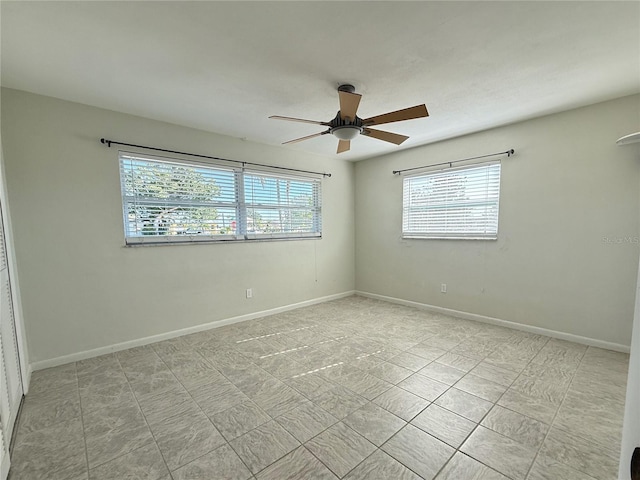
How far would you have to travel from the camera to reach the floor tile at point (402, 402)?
1922 mm

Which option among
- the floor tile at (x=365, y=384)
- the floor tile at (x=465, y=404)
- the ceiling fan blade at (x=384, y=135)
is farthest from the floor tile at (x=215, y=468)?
the ceiling fan blade at (x=384, y=135)

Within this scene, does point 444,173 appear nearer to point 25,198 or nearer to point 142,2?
point 142,2

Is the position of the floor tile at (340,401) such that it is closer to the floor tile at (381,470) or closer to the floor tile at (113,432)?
the floor tile at (381,470)

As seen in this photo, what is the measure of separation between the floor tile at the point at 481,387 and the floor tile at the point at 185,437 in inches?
71.4

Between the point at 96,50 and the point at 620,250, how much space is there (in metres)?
4.70

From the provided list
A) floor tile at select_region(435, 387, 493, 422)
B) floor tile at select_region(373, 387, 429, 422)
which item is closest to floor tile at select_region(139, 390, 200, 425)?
floor tile at select_region(373, 387, 429, 422)

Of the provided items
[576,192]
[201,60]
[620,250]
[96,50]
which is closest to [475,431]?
[620,250]

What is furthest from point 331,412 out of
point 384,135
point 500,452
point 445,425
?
point 384,135

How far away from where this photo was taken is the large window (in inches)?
119

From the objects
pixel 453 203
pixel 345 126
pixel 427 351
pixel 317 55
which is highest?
pixel 317 55

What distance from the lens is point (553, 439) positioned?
1.67 meters

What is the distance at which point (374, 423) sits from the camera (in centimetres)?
182

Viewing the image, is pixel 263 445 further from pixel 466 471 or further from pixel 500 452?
pixel 500 452

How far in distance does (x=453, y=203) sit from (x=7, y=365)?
15.0 ft
